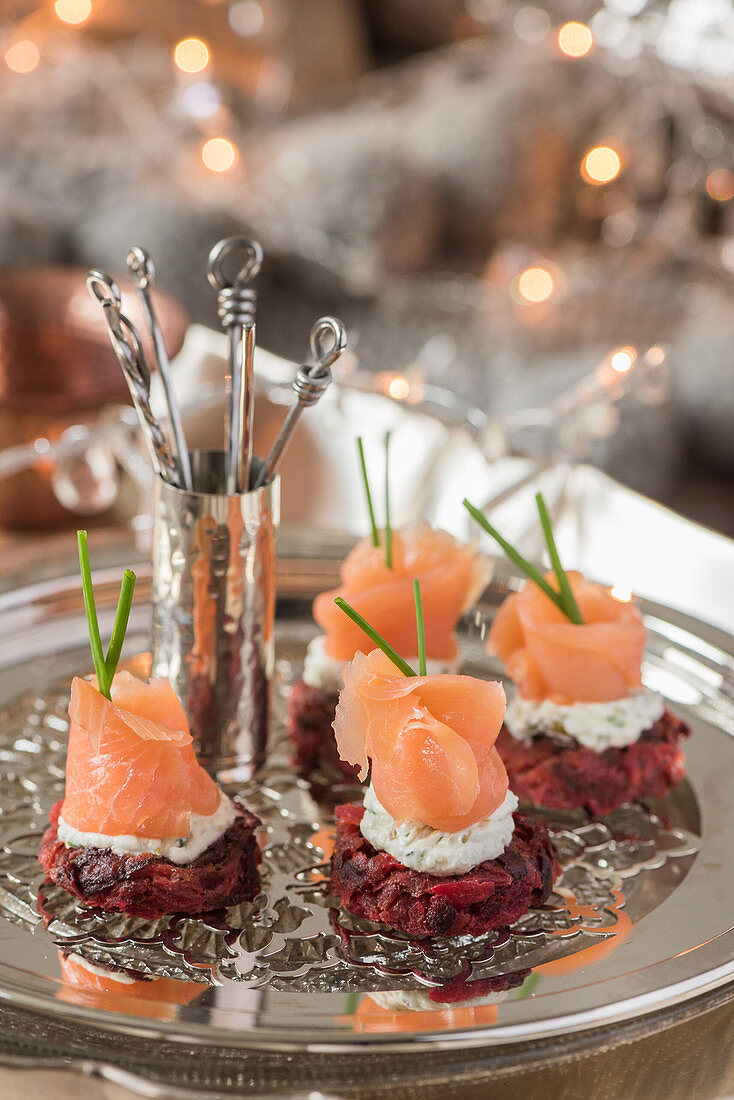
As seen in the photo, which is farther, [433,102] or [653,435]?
[433,102]

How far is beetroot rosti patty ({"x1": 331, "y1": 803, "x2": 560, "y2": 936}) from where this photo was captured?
0.68 m

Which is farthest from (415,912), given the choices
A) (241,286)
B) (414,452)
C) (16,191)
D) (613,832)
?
(16,191)

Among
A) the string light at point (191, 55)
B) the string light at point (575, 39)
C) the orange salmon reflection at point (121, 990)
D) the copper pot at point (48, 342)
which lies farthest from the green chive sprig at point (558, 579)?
the string light at point (191, 55)

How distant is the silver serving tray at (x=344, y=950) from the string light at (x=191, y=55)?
2.27 m

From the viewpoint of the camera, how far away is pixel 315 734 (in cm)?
89

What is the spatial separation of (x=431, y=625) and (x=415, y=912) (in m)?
0.26

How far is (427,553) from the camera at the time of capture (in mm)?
903

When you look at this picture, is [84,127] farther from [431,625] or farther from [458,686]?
[458,686]

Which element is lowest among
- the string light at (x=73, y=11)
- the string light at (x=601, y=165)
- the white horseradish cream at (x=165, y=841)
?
the white horseradish cream at (x=165, y=841)

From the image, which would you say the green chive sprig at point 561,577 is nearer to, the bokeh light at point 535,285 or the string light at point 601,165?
the bokeh light at point 535,285

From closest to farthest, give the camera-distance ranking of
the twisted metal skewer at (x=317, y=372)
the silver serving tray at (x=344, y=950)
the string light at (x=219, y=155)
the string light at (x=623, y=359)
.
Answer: the silver serving tray at (x=344, y=950) < the twisted metal skewer at (x=317, y=372) < the string light at (x=623, y=359) < the string light at (x=219, y=155)

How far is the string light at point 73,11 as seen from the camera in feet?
9.27

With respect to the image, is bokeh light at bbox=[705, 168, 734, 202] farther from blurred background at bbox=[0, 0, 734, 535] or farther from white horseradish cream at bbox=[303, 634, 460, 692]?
white horseradish cream at bbox=[303, 634, 460, 692]

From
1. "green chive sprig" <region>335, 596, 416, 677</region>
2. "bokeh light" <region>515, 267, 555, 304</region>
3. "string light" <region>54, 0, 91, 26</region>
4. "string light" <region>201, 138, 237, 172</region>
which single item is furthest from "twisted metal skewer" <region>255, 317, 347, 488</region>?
"string light" <region>54, 0, 91, 26</region>
